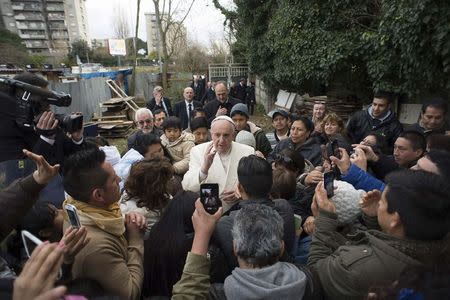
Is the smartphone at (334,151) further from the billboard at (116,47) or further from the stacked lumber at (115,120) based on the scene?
the billboard at (116,47)

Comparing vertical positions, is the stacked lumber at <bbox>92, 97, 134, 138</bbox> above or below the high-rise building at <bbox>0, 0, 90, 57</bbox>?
below

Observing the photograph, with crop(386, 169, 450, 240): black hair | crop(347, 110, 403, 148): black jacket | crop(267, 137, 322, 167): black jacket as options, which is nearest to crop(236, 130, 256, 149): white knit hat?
crop(267, 137, 322, 167): black jacket

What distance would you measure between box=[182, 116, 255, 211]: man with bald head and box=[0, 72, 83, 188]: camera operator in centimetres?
119

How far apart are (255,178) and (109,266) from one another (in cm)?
94

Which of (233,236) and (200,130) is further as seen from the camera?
(200,130)

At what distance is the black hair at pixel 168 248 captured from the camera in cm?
172

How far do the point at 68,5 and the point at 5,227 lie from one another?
82.0m

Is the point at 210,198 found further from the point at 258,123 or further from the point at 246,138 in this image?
the point at 258,123

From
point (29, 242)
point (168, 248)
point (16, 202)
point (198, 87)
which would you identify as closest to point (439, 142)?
point (168, 248)

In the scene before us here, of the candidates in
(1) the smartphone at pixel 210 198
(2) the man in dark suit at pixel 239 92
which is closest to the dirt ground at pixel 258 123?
(2) the man in dark suit at pixel 239 92

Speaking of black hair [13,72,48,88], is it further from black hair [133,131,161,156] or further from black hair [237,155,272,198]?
black hair [237,155,272,198]

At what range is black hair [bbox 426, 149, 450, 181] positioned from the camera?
209 centimetres

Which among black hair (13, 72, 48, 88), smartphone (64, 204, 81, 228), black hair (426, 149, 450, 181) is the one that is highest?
black hair (13, 72, 48, 88)

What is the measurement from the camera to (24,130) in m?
2.69
